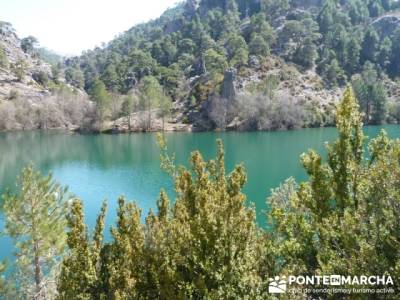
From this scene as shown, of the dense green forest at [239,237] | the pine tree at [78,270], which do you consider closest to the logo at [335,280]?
the dense green forest at [239,237]

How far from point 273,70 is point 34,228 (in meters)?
140

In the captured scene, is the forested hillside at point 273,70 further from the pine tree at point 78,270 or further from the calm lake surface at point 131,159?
the pine tree at point 78,270

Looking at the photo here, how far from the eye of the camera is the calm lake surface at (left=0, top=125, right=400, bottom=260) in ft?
169

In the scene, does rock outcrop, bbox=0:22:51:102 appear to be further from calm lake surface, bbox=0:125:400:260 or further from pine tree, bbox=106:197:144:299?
pine tree, bbox=106:197:144:299

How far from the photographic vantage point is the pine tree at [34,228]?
69.7ft

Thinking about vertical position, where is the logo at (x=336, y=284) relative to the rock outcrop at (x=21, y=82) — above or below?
below

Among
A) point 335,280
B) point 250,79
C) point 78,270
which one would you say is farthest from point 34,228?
point 250,79

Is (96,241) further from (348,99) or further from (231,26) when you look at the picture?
(231,26)

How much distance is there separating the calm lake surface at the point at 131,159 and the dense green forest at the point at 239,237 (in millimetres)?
21194

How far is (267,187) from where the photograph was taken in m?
50.8

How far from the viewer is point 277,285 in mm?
11430

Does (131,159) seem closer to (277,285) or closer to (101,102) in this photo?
(101,102)

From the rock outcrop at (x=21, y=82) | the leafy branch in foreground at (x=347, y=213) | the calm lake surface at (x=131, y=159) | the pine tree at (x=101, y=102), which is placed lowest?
the calm lake surface at (x=131, y=159)

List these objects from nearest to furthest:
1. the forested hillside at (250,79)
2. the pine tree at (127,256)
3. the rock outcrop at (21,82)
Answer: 1. the pine tree at (127,256)
2. the forested hillside at (250,79)
3. the rock outcrop at (21,82)
